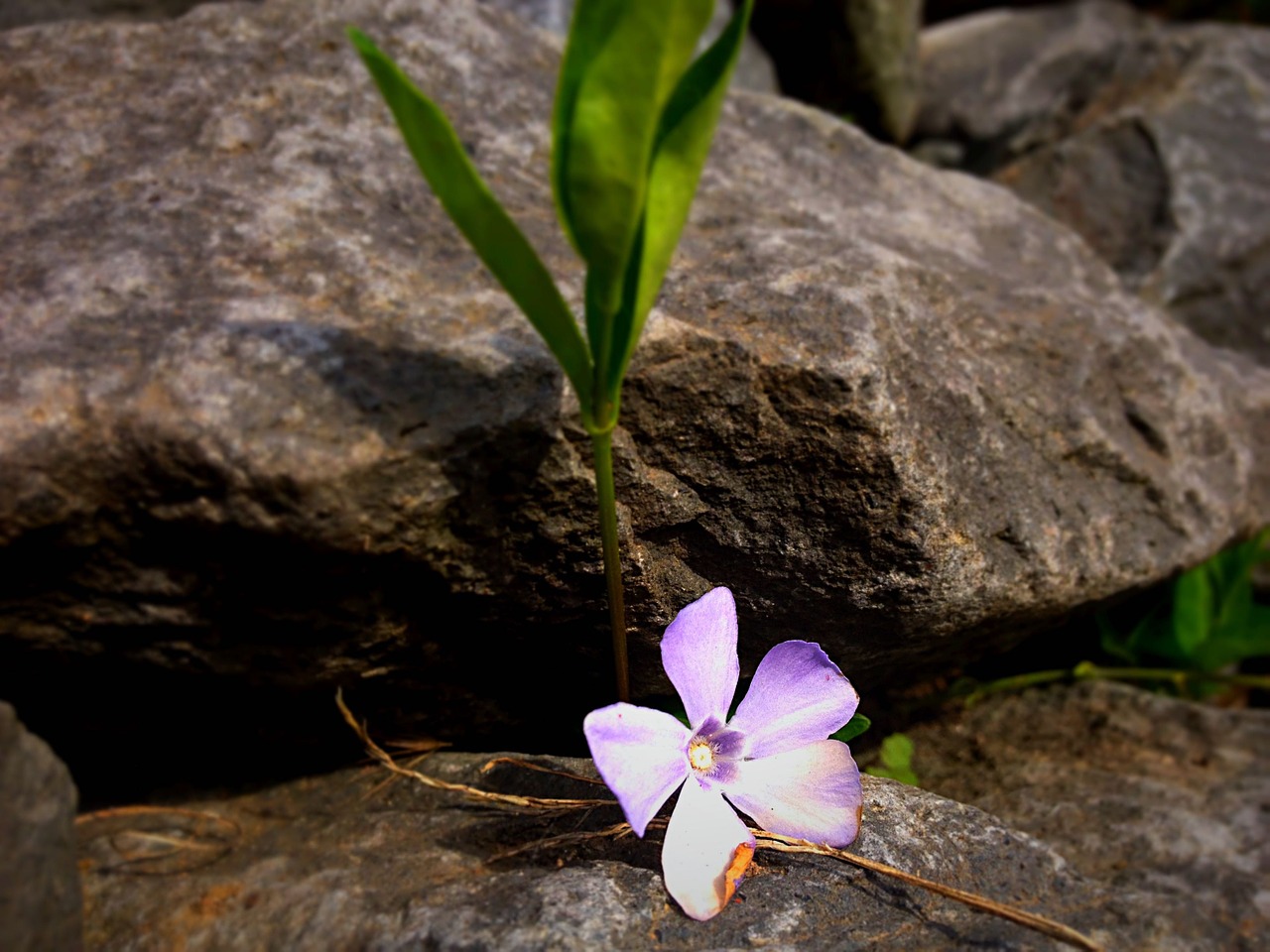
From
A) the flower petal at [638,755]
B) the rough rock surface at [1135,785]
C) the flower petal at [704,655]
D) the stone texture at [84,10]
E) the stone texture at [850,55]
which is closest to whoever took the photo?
the flower petal at [638,755]

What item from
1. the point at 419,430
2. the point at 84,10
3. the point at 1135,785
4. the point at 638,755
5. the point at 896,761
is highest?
the point at 84,10

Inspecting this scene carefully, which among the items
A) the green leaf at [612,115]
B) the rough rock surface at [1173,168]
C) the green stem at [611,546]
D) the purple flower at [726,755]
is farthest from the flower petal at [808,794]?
the rough rock surface at [1173,168]

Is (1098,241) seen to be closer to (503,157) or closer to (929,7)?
(503,157)

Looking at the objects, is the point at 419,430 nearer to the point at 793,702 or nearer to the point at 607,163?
the point at 607,163

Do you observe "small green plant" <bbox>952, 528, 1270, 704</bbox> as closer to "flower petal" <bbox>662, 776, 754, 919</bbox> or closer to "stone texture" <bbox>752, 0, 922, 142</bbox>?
"flower petal" <bbox>662, 776, 754, 919</bbox>

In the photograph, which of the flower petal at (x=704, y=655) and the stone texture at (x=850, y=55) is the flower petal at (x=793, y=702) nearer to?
the flower petal at (x=704, y=655)

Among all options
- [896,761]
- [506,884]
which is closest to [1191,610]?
[896,761]
